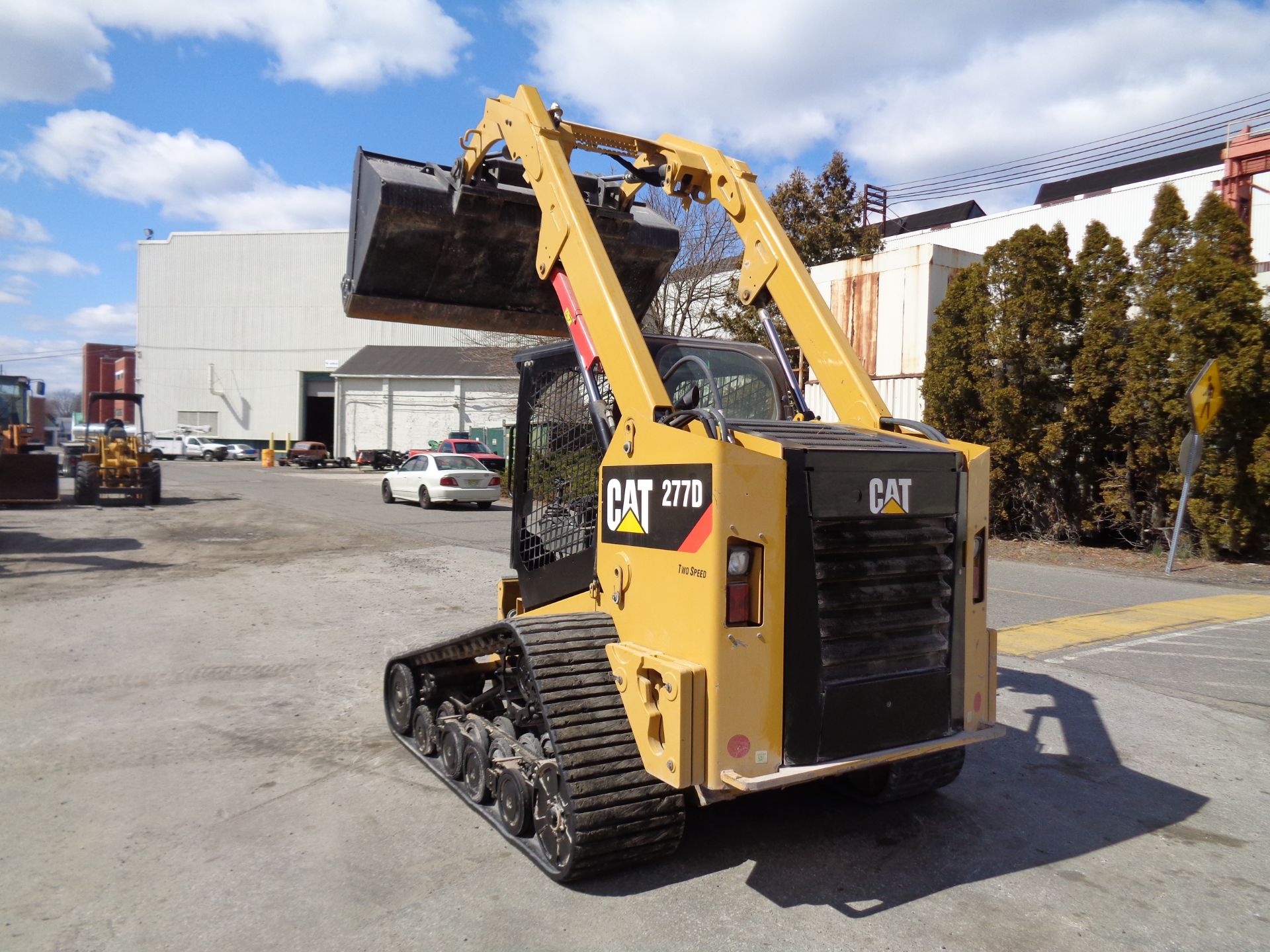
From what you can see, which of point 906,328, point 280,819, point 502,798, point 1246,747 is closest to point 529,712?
point 502,798

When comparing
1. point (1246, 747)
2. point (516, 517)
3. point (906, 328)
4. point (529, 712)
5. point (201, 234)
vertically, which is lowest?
point (1246, 747)

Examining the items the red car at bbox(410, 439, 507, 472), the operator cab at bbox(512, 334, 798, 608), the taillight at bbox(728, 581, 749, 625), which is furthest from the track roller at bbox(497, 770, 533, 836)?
the red car at bbox(410, 439, 507, 472)

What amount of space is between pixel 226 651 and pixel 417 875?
4.78 m

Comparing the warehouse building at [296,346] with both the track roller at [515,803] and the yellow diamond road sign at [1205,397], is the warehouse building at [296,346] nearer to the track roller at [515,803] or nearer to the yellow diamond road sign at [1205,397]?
the yellow diamond road sign at [1205,397]

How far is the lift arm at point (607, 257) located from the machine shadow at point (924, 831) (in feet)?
6.16

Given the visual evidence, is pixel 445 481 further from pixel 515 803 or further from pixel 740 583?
pixel 740 583

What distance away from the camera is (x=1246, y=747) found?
19.1ft

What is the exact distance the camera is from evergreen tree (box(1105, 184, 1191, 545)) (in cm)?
1477

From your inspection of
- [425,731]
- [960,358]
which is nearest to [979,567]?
[425,731]

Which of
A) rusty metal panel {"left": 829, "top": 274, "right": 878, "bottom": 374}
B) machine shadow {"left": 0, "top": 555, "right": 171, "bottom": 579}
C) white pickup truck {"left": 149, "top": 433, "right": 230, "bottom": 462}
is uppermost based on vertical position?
rusty metal panel {"left": 829, "top": 274, "right": 878, "bottom": 374}

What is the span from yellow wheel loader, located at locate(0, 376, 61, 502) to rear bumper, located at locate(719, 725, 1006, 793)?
20193mm

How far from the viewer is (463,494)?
22.3m

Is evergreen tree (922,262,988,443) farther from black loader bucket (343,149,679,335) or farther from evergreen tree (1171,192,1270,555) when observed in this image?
black loader bucket (343,149,679,335)

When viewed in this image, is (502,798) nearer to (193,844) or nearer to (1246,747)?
(193,844)
